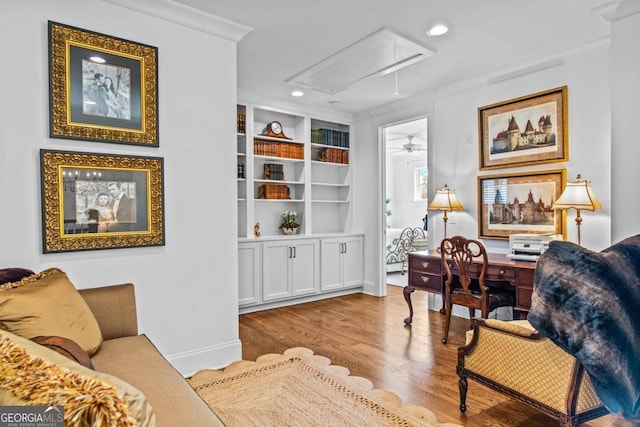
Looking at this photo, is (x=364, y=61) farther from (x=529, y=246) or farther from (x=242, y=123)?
(x=529, y=246)

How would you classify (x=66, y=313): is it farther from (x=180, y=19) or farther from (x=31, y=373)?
(x=180, y=19)

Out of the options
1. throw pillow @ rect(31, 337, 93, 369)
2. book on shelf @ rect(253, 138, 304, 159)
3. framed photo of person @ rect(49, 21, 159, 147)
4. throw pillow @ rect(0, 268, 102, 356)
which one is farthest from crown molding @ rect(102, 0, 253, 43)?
throw pillow @ rect(31, 337, 93, 369)

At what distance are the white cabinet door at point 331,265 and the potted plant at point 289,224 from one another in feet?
1.39

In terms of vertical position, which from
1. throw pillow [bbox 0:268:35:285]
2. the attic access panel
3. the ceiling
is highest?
the ceiling

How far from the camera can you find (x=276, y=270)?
179 inches

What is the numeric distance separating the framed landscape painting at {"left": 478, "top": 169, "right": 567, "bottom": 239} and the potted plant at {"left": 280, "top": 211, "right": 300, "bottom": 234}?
2.28 metres

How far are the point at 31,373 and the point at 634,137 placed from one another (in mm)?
3130

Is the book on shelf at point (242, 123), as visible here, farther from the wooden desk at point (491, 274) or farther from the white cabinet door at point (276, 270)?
the wooden desk at point (491, 274)

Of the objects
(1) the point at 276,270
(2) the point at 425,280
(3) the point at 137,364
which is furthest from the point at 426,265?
(3) the point at 137,364

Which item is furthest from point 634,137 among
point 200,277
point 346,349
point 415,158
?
point 415,158

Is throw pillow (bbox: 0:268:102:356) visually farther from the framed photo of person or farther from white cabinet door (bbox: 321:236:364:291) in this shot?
white cabinet door (bbox: 321:236:364:291)

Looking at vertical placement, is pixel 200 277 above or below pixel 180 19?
below

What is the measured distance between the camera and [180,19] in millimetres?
2600

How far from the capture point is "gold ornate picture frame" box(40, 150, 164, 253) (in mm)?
2184
